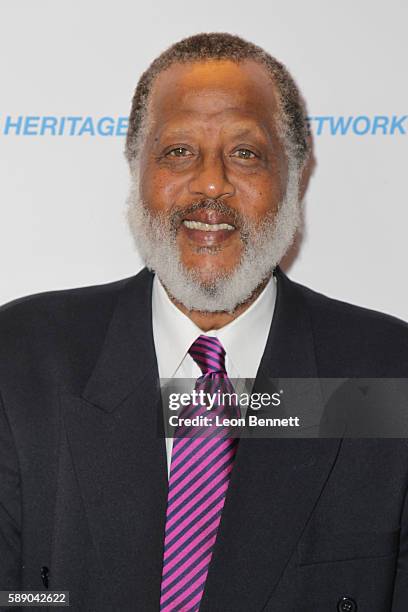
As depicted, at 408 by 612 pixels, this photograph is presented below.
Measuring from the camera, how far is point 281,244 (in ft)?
5.50

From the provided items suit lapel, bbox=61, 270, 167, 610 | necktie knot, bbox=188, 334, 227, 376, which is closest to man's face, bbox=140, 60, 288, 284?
necktie knot, bbox=188, 334, 227, 376

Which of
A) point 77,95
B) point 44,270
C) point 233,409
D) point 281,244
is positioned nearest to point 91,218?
point 44,270

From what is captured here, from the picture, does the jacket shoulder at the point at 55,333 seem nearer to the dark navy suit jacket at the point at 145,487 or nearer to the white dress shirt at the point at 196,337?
the dark navy suit jacket at the point at 145,487

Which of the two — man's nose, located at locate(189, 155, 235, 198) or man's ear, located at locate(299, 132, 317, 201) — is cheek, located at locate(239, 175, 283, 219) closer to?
man's nose, located at locate(189, 155, 235, 198)

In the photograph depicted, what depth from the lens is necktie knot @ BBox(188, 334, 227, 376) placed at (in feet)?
5.26

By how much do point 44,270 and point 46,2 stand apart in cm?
60

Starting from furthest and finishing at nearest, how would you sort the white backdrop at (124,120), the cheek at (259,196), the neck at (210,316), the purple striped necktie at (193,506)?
the white backdrop at (124,120)
the neck at (210,316)
the cheek at (259,196)
the purple striped necktie at (193,506)

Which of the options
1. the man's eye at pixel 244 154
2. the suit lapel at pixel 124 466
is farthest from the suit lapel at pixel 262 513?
the man's eye at pixel 244 154

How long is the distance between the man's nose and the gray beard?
0.08 m

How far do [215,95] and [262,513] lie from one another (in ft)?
2.60

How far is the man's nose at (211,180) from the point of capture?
1.56 metres

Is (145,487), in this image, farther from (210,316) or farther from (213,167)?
(213,167)

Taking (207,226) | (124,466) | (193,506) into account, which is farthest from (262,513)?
(207,226)

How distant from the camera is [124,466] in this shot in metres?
1.55
